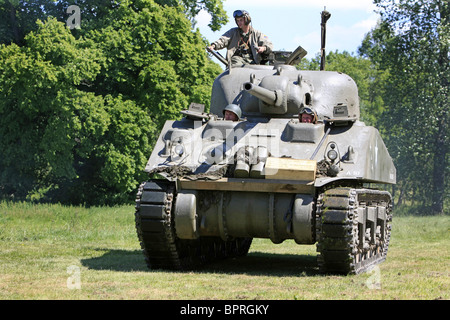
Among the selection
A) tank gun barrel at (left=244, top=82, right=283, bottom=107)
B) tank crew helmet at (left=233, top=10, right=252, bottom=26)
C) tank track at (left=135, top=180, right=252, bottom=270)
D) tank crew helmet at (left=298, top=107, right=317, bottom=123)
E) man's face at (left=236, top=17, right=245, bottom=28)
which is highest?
tank crew helmet at (left=233, top=10, right=252, bottom=26)

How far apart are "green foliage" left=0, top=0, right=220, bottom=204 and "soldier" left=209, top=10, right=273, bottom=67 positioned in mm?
14600

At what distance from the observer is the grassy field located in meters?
10.5

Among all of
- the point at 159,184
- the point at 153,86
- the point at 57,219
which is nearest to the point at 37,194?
the point at 153,86

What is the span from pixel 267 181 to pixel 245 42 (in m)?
4.99

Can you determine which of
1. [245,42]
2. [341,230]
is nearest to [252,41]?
[245,42]

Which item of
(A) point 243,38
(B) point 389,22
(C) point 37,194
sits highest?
(B) point 389,22

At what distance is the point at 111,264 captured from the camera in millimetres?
14430

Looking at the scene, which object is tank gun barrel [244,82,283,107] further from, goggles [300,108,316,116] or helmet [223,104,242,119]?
goggles [300,108,316,116]

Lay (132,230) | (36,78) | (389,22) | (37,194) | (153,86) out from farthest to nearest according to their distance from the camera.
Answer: (389,22) → (37,194) → (153,86) → (36,78) → (132,230)

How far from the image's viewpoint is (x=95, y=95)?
115 ft

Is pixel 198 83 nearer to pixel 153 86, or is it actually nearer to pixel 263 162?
pixel 153 86

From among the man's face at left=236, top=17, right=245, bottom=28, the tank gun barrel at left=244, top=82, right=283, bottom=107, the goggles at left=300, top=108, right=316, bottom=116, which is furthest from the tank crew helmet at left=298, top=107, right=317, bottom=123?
the man's face at left=236, top=17, right=245, bottom=28

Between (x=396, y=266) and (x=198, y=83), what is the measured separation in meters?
21.5
